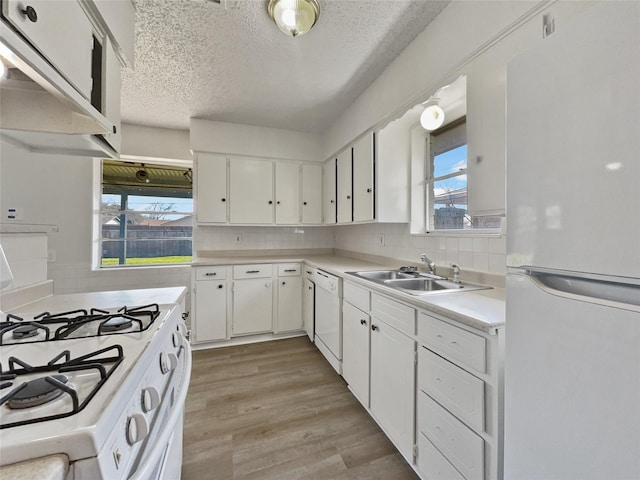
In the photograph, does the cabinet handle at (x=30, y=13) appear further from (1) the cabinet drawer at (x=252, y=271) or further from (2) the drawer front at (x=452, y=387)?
(1) the cabinet drawer at (x=252, y=271)

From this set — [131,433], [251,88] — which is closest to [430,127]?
[251,88]

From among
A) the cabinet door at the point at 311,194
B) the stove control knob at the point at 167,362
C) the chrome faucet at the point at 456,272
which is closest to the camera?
the stove control knob at the point at 167,362

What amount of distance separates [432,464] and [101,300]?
1710mm

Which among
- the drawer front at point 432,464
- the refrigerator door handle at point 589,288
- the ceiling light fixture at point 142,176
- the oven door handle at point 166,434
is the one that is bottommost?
the drawer front at point 432,464

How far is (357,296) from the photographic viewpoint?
6.07ft

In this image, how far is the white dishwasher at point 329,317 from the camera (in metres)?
2.16

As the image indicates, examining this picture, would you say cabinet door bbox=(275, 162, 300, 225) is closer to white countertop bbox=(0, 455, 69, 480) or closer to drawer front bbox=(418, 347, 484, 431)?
drawer front bbox=(418, 347, 484, 431)

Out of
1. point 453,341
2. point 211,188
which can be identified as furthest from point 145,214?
point 453,341

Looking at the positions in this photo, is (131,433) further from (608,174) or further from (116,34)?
(116,34)

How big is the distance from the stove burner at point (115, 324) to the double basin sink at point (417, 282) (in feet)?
4.06

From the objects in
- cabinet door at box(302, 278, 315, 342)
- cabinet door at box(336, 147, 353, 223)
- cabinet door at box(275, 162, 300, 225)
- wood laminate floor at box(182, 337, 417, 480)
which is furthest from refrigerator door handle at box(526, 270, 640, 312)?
cabinet door at box(275, 162, 300, 225)

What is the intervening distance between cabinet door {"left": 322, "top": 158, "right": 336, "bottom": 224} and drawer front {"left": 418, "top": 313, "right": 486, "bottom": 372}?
6.48 feet

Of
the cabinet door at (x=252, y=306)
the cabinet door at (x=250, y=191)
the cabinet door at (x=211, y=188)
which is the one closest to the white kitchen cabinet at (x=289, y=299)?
the cabinet door at (x=252, y=306)

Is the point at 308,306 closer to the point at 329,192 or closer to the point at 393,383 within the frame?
the point at 329,192
